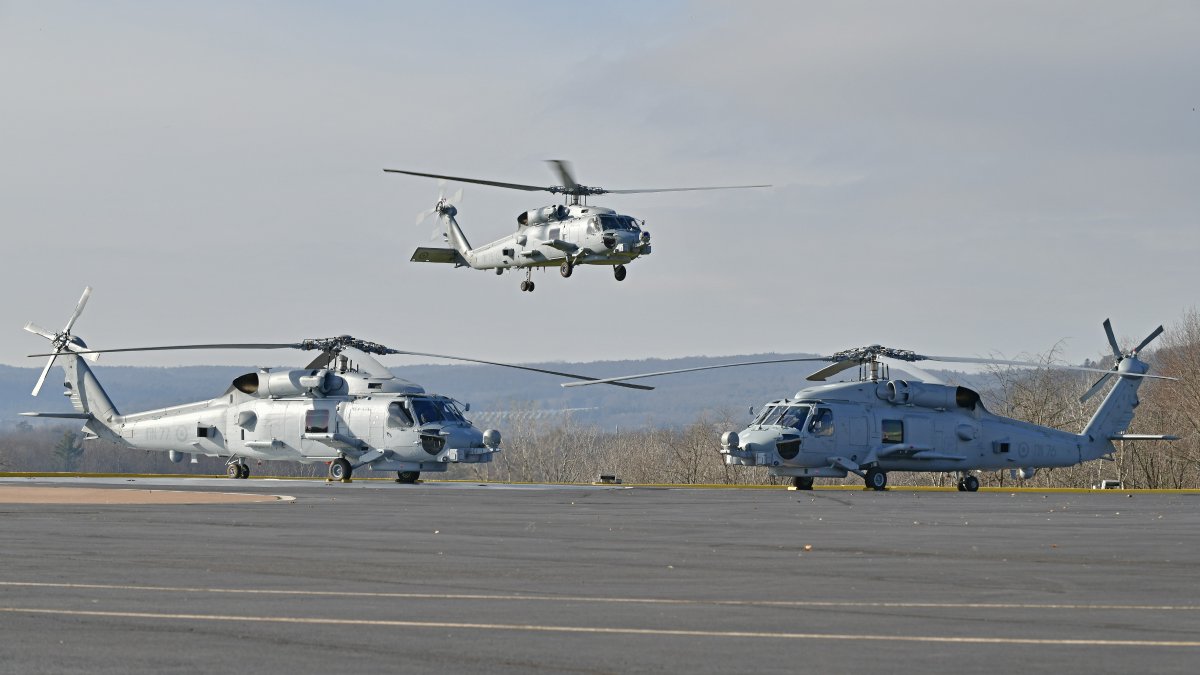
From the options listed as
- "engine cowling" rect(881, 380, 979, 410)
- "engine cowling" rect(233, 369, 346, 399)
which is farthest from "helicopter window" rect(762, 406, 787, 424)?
"engine cowling" rect(233, 369, 346, 399)

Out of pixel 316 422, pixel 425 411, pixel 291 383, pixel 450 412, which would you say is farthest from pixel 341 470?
pixel 450 412

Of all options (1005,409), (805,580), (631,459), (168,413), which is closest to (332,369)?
(168,413)

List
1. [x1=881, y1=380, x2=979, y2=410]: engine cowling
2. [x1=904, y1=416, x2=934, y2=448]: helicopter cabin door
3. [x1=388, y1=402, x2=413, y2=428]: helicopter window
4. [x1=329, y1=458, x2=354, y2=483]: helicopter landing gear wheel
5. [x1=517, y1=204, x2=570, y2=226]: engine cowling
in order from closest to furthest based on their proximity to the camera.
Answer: [x1=904, y1=416, x2=934, y2=448]: helicopter cabin door < [x1=881, y1=380, x2=979, y2=410]: engine cowling < [x1=388, y1=402, x2=413, y2=428]: helicopter window < [x1=329, y1=458, x2=354, y2=483]: helicopter landing gear wheel < [x1=517, y1=204, x2=570, y2=226]: engine cowling

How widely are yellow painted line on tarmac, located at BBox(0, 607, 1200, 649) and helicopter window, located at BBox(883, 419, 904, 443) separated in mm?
39441

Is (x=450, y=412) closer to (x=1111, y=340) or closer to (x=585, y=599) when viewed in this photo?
(x=1111, y=340)

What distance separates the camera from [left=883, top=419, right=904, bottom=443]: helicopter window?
50.4 metres

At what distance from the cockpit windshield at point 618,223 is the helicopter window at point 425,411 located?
27.6 feet

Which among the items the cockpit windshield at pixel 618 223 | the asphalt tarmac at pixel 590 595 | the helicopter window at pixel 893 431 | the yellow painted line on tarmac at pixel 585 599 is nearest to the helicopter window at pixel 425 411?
the cockpit windshield at pixel 618 223

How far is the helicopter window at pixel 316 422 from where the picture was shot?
55469 mm

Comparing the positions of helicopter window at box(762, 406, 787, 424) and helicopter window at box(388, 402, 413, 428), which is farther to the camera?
helicopter window at box(388, 402, 413, 428)

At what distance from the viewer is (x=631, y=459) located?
155 meters

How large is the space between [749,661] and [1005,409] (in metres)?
97.3

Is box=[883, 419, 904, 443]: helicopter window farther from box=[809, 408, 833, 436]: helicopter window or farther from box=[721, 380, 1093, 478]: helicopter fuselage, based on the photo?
box=[809, 408, 833, 436]: helicopter window

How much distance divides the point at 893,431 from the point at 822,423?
275 cm
